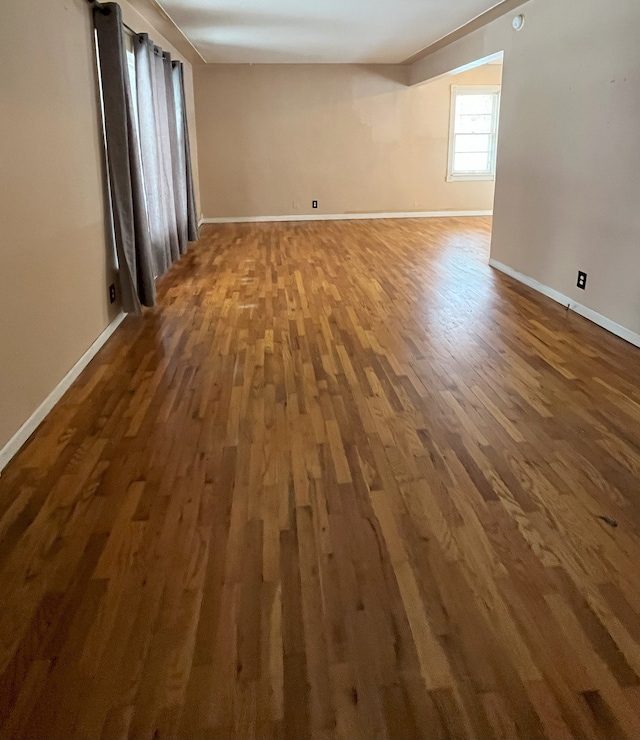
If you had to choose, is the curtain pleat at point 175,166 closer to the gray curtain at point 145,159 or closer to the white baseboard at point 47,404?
the gray curtain at point 145,159

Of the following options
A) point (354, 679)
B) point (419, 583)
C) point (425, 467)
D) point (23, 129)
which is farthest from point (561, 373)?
point (23, 129)

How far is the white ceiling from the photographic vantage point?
5.21 metres

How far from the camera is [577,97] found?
14.4 feet

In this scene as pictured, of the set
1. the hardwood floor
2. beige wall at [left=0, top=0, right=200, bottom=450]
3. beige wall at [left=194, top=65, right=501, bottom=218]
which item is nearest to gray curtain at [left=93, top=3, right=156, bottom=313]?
beige wall at [left=0, top=0, right=200, bottom=450]

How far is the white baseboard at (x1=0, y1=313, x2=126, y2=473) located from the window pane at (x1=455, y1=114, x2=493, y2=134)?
295 inches

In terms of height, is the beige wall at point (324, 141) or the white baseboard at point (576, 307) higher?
the beige wall at point (324, 141)

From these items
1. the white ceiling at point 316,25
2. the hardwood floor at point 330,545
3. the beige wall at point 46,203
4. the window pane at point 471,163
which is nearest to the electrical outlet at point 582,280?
the hardwood floor at point 330,545

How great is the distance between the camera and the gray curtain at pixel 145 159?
4.07 m

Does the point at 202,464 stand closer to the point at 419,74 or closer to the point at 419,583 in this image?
the point at 419,583

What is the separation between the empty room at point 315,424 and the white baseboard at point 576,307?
36 millimetres

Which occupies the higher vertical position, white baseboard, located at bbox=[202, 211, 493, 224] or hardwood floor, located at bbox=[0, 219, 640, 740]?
white baseboard, located at bbox=[202, 211, 493, 224]

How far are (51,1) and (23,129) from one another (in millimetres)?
926

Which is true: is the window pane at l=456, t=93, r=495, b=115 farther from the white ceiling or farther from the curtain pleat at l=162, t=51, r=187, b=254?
the curtain pleat at l=162, t=51, r=187, b=254

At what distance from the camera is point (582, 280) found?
446 cm
